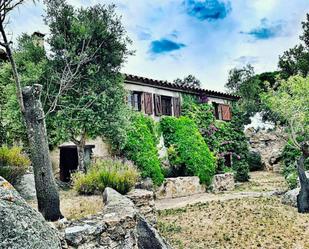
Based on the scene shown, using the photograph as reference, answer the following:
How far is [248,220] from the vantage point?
10.7 meters

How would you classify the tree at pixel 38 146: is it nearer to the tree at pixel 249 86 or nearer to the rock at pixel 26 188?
the rock at pixel 26 188

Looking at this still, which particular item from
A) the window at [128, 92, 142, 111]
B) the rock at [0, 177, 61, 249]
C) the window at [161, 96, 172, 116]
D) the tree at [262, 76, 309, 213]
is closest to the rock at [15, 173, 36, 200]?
the rock at [0, 177, 61, 249]

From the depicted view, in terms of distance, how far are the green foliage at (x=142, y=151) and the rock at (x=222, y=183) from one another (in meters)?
4.23

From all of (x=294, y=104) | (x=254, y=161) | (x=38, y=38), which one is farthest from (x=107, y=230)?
(x=254, y=161)

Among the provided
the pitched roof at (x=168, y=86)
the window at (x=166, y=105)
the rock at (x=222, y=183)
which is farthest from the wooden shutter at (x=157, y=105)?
the rock at (x=222, y=183)

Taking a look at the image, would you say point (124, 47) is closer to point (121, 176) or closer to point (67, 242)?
point (121, 176)

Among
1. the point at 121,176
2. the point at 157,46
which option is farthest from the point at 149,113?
the point at 121,176

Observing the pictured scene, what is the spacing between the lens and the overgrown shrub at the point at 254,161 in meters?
30.0

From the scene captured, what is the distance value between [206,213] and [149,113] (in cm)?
841

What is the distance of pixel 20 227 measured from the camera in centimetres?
269

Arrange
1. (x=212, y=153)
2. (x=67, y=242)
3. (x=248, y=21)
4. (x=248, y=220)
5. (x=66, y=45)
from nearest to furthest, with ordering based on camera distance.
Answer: (x=67, y=242)
(x=248, y=220)
(x=66, y=45)
(x=248, y=21)
(x=212, y=153)

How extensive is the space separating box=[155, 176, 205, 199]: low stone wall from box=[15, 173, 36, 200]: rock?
331 inches

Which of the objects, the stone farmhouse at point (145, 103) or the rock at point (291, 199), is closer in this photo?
the rock at point (291, 199)

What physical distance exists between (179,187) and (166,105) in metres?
5.51
